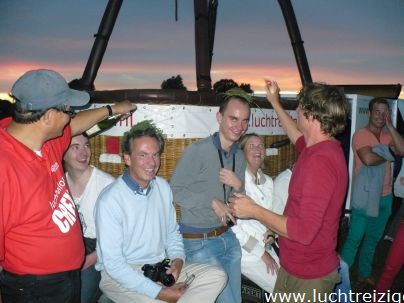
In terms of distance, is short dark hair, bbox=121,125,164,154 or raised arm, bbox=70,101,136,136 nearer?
short dark hair, bbox=121,125,164,154

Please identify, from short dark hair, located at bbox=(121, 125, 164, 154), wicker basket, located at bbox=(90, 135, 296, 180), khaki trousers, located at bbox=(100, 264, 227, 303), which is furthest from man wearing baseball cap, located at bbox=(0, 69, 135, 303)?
A: wicker basket, located at bbox=(90, 135, 296, 180)

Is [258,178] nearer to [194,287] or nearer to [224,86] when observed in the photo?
[224,86]

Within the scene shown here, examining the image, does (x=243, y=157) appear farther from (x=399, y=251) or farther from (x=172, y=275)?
(x=399, y=251)

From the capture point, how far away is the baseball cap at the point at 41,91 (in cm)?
198

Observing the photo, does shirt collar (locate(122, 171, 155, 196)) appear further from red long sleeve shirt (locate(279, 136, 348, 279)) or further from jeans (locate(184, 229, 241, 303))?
red long sleeve shirt (locate(279, 136, 348, 279))

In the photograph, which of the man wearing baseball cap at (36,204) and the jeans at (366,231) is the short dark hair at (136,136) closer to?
the man wearing baseball cap at (36,204)

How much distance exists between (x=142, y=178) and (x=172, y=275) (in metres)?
0.78

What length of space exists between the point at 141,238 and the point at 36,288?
2.85 ft

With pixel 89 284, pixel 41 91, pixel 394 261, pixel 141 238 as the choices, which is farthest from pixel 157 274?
pixel 394 261

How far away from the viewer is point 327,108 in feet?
7.19

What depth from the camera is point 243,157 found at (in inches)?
129

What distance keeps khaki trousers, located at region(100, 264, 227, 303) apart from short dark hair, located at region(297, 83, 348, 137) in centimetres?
142

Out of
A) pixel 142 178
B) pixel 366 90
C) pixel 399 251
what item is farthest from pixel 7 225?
pixel 366 90

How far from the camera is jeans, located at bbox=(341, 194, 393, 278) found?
14.5ft
